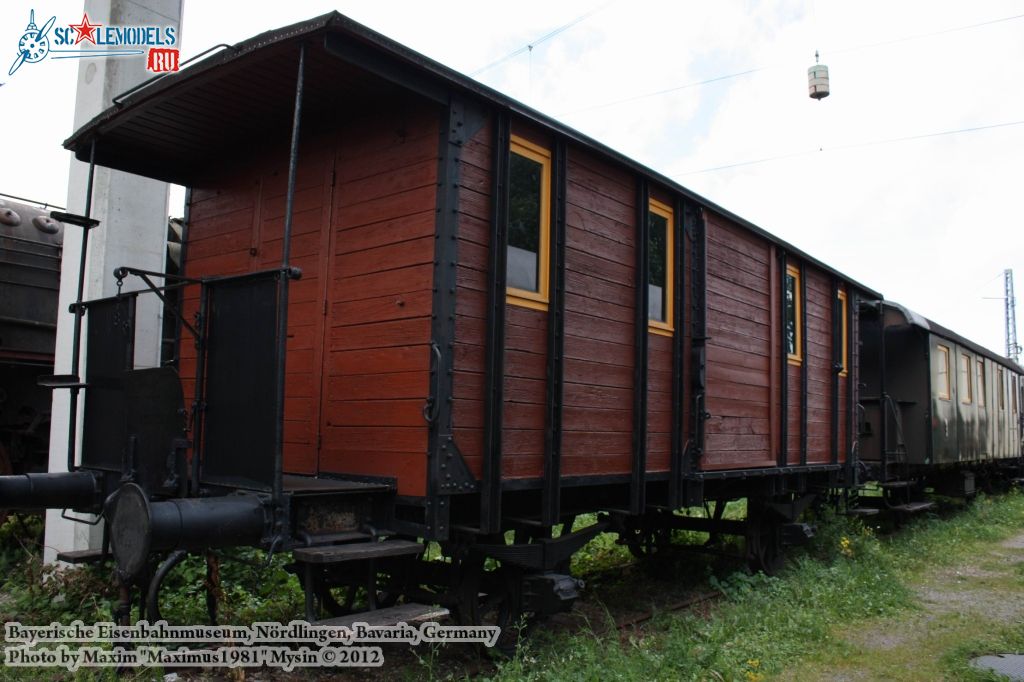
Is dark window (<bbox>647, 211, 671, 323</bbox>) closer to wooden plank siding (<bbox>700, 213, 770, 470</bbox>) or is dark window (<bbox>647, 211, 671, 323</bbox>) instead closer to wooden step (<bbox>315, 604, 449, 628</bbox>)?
wooden plank siding (<bbox>700, 213, 770, 470</bbox>)

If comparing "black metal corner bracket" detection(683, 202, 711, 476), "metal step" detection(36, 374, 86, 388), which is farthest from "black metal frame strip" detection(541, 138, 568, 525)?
"metal step" detection(36, 374, 86, 388)

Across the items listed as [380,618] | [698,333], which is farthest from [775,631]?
[380,618]

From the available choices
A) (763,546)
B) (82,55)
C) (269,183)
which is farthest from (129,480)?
(763,546)

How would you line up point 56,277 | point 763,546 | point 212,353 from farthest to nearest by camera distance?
1. point 56,277
2. point 763,546
3. point 212,353

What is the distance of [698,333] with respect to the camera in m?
7.04

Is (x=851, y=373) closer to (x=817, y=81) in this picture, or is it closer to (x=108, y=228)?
(x=817, y=81)

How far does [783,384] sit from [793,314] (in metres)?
1.00

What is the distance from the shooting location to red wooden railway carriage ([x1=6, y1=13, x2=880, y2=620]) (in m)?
4.32

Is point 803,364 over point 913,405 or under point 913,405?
over

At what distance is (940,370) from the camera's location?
13250mm

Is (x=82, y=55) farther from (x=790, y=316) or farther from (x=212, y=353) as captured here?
(x=790, y=316)

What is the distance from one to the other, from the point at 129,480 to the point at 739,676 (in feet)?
12.9

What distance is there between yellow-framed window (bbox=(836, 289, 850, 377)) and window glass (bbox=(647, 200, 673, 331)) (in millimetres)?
4359

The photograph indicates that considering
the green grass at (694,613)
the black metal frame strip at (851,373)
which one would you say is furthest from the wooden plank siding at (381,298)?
the black metal frame strip at (851,373)
